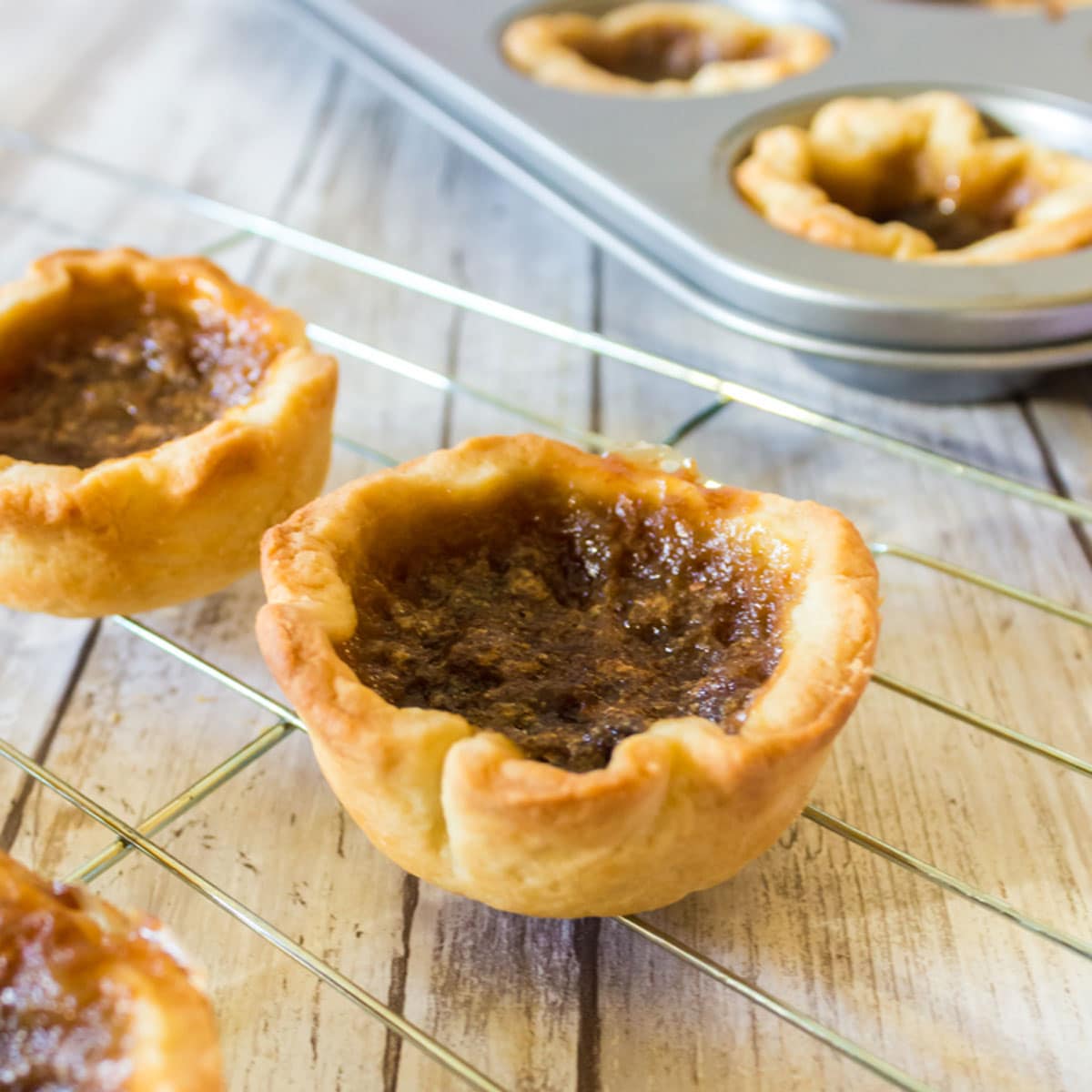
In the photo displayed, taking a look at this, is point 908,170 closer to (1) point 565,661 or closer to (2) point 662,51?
(2) point 662,51

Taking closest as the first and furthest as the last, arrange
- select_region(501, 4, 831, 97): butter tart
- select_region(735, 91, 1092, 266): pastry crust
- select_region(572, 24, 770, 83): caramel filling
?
1. select_region(735, 91, 1092, 266): pastry crust
2. select_region(501, 4, 831, 97): butter tart
3. select_region(572, 24, 770, 83): caramel filling

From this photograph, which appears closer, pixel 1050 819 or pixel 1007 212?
pixel 1050 819

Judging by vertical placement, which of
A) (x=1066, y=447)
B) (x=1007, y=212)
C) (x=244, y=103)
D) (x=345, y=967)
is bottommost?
(x=244, y=103)

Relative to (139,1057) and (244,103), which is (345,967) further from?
(244,103)

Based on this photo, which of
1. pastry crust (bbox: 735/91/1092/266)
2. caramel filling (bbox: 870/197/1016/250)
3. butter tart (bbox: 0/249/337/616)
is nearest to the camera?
butter tart (bbox: 0/249/337/616)

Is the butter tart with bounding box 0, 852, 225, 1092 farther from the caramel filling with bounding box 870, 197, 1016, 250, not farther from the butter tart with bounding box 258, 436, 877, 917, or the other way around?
the caramel filling with bounding box 870, 197, 1016, 250

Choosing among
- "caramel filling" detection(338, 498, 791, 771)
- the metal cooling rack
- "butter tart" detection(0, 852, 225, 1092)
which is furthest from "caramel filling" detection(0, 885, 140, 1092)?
"caramel filling" detection(338, 498, 791, 771)

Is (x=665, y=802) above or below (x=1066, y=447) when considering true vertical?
above

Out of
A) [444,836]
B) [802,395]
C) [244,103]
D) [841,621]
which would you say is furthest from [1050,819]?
[244,103]
